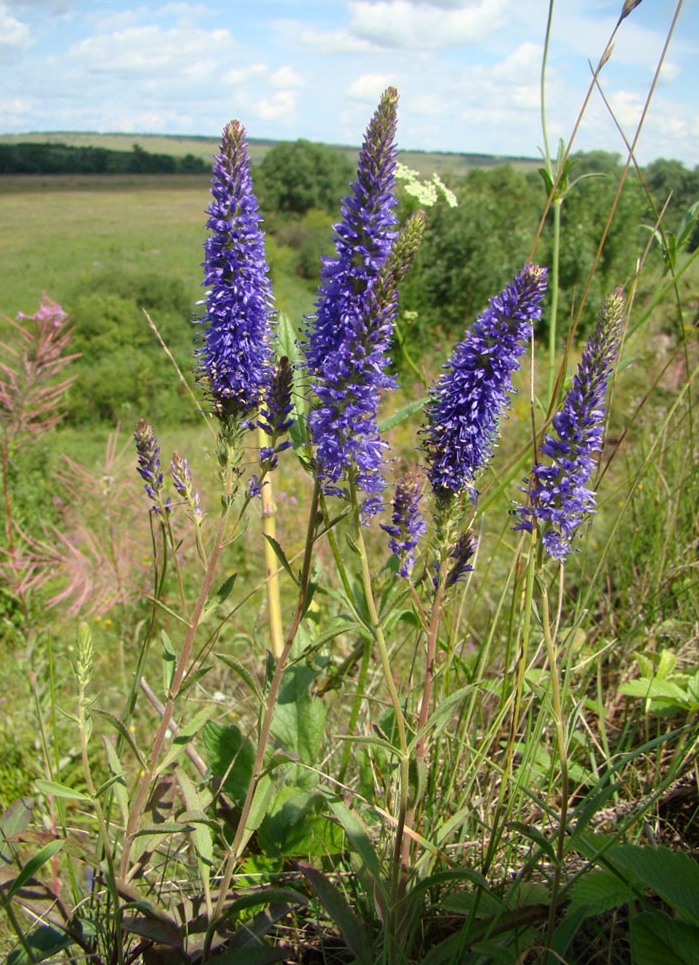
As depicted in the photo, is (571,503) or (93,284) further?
(93,284)

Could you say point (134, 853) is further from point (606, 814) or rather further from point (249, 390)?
point (606, 814)

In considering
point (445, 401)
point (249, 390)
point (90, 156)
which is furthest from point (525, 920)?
point (90, 156)

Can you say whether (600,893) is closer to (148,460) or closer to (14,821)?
(148,460)

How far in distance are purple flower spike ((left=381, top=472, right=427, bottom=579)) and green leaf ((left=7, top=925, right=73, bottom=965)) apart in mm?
1385

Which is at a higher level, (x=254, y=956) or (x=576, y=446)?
(x=576, y=446)

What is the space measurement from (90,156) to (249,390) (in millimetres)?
32702

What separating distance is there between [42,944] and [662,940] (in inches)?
62.1

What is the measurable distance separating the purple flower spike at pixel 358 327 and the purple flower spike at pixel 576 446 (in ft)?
1.27

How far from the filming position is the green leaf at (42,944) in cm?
187

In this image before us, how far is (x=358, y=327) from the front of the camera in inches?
60.1

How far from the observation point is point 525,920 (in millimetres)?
1651

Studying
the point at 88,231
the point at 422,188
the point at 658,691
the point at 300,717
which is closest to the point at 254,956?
the point at 300,717

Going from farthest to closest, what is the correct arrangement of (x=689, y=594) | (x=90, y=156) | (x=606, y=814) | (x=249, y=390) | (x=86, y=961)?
(x=90, y=156), (x=689, y=594), (x=606, y=814), (x=86, y=961), (x=249, y=390)

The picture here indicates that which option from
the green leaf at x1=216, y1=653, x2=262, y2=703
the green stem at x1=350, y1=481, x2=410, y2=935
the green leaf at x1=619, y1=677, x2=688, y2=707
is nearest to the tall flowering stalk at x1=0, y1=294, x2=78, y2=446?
the green leaf at x1=216, y1=653, x2=262, y2=703
